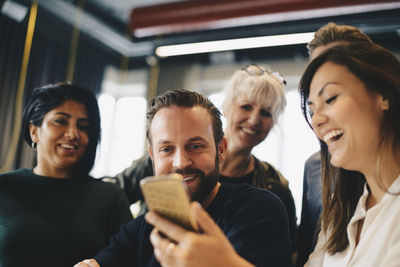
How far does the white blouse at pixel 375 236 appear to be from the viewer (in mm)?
890

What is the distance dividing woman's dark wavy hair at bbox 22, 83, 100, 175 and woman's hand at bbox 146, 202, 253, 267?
126cm

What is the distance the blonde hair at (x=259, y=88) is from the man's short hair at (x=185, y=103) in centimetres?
70

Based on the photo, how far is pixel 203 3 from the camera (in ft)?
12.3

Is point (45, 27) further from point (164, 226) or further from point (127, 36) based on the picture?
point (164, 226)

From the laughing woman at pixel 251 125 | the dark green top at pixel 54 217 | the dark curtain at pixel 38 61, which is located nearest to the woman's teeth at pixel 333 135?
the laughing woman at pixel 251 125

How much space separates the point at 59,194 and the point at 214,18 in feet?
8.73

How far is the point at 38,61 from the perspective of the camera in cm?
385

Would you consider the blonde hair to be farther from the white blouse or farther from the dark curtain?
the dark curtain

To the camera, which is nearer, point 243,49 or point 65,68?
point 65,68

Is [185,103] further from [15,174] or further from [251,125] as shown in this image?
[15,174]

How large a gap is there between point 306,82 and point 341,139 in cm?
30

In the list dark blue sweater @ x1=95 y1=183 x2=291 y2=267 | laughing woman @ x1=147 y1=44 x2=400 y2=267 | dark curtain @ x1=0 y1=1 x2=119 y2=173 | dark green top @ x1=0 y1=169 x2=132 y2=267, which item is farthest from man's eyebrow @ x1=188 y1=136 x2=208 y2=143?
dark curtain @ x1=0 y1=1 x2=119 y2=173

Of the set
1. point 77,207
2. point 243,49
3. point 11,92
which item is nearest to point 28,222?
point 77,207

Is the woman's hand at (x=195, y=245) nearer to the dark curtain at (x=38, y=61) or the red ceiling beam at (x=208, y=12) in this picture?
the red ceiling beam at (x=208, y=12)
